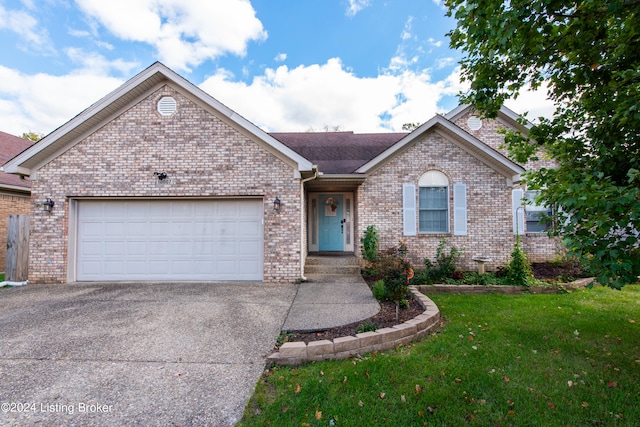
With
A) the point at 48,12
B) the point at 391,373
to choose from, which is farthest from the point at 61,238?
the point at 391,373

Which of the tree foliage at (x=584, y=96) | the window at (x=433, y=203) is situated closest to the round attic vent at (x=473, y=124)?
the window at (x=433, y=203)

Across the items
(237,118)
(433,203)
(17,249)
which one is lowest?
(17,249)

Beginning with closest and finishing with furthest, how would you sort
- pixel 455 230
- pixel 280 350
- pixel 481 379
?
pixel 481 379, pixel 280 350, pixel 455 230

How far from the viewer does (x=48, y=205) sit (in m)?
7.20

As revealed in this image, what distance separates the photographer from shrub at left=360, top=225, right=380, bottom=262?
27.1 ft

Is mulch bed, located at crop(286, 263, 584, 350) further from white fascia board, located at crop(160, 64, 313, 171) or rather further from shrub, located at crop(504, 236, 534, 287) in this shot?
white fascia board, located at crop(160, 64, 313, 171)

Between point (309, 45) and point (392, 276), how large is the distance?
458 inches

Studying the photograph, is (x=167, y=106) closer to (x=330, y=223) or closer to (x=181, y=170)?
(x=181, y=170)

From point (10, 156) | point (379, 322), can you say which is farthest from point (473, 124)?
point (10, 156)

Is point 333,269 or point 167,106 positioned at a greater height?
point 167,106

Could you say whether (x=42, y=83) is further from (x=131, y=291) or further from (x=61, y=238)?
(x=131, y=291)

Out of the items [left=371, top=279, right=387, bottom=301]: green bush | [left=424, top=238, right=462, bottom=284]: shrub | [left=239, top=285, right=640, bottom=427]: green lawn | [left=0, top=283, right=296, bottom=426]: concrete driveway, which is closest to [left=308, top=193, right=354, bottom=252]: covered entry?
[left=424, top=238, right=462, bottom=284]: shrub

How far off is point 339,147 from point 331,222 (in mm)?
3124

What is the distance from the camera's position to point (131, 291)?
21.1 ft
